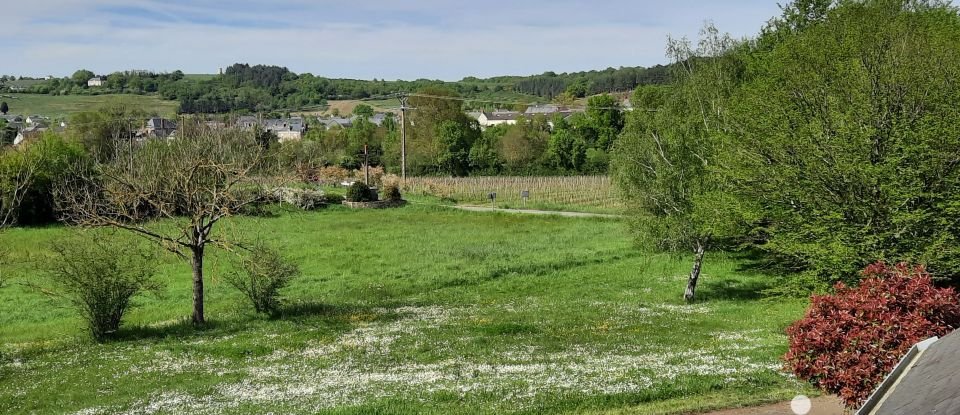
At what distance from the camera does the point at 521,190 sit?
291 ft

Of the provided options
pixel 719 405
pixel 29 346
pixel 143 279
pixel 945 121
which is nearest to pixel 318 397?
pixel 719 405

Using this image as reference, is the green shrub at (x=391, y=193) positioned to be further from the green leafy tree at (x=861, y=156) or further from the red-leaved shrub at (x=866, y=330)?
the red-leaved shrub at (x=866, y=330)

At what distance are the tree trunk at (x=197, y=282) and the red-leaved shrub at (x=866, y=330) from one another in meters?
20.7

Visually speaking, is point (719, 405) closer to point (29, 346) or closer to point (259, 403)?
point (259, 403)

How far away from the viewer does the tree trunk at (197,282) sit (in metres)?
26.5

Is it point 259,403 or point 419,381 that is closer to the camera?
point 259,403

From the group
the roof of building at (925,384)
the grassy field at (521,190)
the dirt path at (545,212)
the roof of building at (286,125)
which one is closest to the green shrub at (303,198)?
the dirt path at (545,212)

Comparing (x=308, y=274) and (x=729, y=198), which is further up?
(x=729, y=198)

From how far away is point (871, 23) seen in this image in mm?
28094

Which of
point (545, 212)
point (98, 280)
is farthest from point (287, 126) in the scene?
point (98, 280)

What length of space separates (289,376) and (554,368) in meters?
7.08

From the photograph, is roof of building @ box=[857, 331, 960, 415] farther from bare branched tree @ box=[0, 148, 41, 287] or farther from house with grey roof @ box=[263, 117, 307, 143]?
house with grey roof @ box=[263, 117, 307, 143]

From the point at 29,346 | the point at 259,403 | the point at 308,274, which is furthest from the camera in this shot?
the point at 308,274

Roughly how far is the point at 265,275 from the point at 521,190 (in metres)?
63.3
